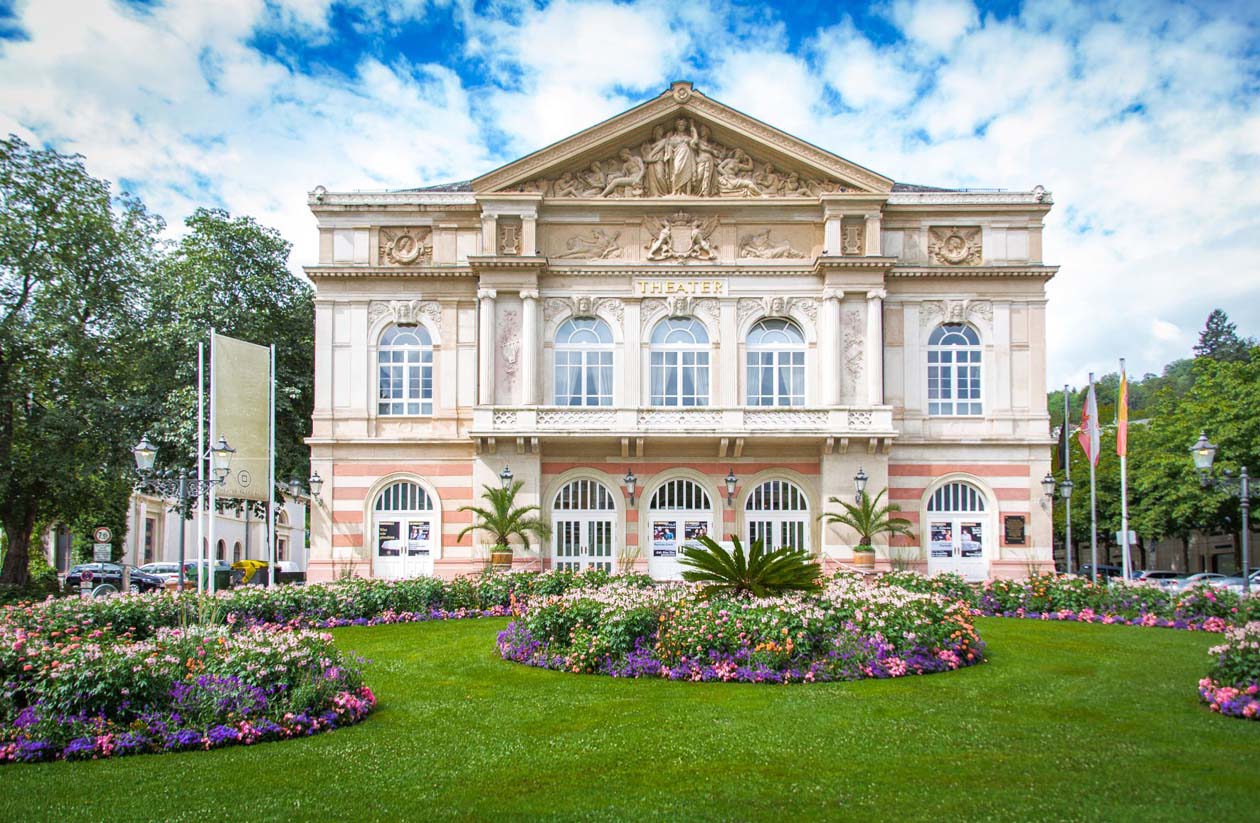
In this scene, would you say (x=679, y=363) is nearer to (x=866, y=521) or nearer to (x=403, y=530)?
(x=866, y=521)

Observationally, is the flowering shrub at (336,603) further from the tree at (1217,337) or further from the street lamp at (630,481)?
the tree at (1217,337)

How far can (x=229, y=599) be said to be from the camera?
921 inches

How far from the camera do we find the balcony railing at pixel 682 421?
35094 millimetres

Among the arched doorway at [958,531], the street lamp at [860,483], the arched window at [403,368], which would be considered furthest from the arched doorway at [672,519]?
the arched window at [403,368]

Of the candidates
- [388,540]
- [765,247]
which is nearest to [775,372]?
[765,247]

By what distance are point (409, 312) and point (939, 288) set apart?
19.1 m

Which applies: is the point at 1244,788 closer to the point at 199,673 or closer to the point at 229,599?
the point at 199,673

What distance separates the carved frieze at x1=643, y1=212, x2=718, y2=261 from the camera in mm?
36906

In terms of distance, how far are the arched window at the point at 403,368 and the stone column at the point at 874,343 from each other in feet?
51.0

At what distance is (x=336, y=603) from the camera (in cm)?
2509

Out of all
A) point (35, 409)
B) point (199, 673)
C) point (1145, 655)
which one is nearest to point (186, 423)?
point (35, 409)

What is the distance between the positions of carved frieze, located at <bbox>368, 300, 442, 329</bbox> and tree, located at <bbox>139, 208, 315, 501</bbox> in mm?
5054

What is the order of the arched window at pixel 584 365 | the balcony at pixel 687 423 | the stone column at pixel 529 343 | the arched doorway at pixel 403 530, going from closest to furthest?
the balcony at pixel 687 423 → the stone column at pixel 529 343 → the arched doorway at pixel 403 530 → the arched window at pixel 584 365

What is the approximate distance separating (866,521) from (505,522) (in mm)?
11926
